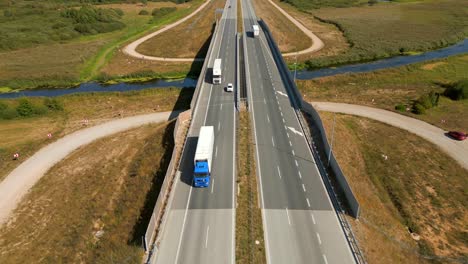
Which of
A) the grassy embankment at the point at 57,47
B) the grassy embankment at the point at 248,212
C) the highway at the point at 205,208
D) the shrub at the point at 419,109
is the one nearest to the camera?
the grassy embankment at the point at 248,212

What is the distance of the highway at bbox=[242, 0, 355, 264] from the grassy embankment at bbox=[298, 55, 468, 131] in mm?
19137

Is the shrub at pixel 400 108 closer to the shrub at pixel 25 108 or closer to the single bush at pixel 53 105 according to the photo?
the single bush at pixel 53 105

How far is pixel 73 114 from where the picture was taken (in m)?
67.4

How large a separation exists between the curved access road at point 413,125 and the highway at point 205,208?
79.1 ft

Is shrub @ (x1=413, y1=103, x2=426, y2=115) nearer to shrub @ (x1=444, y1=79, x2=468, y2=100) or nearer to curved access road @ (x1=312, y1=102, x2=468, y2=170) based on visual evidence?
curved access road @ (x1=312, y1=102, x2=468, y2=170)

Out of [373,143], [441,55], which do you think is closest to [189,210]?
[373,143]

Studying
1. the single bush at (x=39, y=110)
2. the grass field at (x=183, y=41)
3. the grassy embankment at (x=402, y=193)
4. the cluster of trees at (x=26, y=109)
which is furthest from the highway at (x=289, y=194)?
the grass field at (x=183, y=41)

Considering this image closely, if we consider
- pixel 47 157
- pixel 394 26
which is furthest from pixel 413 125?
pixel 394 26

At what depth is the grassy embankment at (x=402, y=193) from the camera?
101 feet

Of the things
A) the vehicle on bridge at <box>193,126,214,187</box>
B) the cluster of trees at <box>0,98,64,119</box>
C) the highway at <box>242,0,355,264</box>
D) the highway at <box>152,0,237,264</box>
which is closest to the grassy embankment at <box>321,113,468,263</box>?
the highway at <box>242,0,355,264</box>

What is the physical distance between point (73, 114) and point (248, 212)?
5198 cm

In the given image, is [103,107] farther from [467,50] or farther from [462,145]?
[467,50]

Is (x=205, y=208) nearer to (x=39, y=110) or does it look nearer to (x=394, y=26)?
(x=39, y=110)

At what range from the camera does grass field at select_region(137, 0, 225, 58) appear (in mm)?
104312
